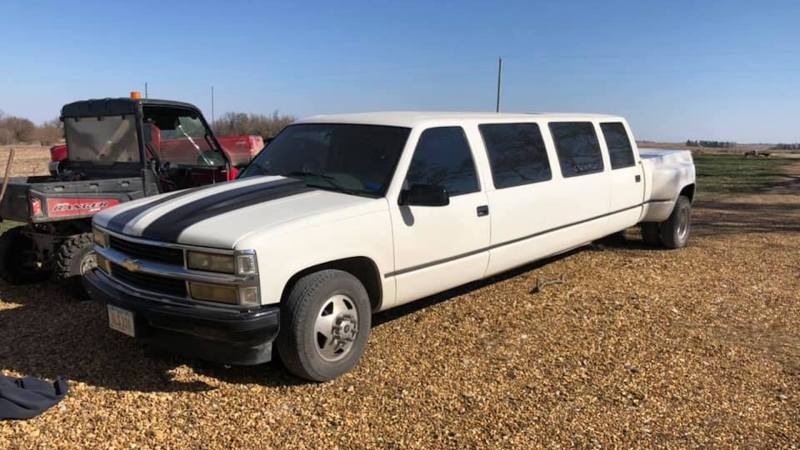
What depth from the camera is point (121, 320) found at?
13.1 ft

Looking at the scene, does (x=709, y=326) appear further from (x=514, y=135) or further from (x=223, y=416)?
(x=223, y=416)

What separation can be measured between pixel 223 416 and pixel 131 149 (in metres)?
3.92

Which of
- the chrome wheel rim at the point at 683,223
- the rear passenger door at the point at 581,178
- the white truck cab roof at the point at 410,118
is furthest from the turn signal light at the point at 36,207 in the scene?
the chrome wheel rim at the point at 683,223

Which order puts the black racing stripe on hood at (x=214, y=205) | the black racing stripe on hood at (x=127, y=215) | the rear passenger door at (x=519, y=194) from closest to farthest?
the black racing stripe on hood at (x=214, y=205) < the black racing stripe on hood at (x=127, y=215) < the rear passenger door at (x=519, y=194)

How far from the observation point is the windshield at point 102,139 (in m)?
6.59

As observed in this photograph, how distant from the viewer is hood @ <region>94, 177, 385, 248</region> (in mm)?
3752

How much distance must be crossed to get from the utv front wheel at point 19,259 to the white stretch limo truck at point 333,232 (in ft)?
8.05

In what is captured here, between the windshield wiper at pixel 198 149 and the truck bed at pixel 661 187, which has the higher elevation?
the windshield wiper at pixel 198 149

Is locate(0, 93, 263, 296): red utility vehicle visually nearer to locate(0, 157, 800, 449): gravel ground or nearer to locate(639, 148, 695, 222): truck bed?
locate(0, 157, 800, 449): gravel ground

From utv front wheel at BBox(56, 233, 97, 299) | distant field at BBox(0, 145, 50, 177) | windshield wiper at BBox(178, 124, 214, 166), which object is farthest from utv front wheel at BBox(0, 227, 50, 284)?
distant field at BBox(0, 145, 50, 177)

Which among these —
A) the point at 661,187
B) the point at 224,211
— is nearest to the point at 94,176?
the point at 224,211

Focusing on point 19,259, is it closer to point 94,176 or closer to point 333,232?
point 94,176

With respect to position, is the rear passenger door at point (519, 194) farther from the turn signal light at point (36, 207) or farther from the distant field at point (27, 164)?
the distant field at point (27, 164)

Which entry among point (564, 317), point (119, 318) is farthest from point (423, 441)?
point (564, 317)
